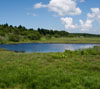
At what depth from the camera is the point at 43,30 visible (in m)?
122

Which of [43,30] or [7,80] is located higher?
[43,30]

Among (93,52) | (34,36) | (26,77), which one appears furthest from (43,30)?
(26,77)

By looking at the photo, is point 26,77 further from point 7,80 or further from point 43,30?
point 43,30

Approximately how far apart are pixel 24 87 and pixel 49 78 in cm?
130

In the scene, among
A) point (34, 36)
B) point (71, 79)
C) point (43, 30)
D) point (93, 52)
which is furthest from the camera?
point (43, 30)

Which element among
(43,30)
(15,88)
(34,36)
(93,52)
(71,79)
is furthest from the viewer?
(43,30)

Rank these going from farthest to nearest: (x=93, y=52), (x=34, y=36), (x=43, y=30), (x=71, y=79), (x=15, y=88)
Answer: (x=43, y=30), (x=34, y=36), (x=93, y=52), (x=71, y=79), (x=15, y=88)

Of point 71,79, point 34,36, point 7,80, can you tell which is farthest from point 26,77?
point 34,36

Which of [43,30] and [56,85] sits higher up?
[43,30]

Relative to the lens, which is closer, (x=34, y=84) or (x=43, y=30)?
(x=34, y=84)

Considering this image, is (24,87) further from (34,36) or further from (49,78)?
(34,36)

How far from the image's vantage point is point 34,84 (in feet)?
19.8

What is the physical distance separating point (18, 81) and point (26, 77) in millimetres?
474

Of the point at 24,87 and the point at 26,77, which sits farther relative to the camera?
the point at 26,77
